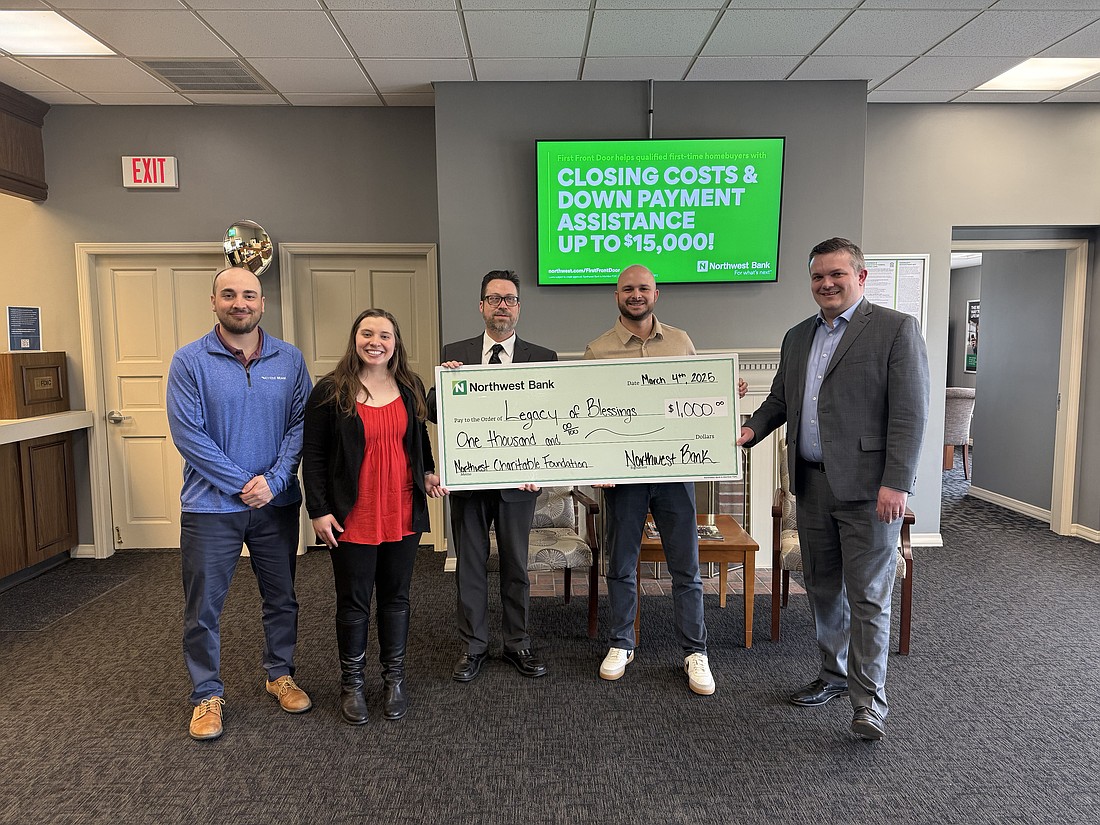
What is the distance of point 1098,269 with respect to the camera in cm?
489

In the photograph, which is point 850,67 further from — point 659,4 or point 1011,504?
point 1011,504

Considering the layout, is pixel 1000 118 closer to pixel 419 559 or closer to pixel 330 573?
pixel 419 559

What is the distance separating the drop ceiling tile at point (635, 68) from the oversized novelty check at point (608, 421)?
208cm

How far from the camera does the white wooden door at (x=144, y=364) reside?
4.66 meters

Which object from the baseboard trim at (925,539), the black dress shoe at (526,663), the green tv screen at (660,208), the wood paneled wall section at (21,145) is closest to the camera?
the black dress shoe at (526,663)

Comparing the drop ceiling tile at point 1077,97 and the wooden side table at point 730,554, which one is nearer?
the wooden side table at point 730,554

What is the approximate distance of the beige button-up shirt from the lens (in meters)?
2.81

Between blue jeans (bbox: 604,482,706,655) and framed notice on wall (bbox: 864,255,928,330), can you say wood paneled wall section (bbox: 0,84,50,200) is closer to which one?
blue jeans (bbox: 604,482,706,655)

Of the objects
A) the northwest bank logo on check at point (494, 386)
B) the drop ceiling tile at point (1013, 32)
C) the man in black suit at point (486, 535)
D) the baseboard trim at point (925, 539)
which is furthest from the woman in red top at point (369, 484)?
the baseboard trim at point (925, 539)

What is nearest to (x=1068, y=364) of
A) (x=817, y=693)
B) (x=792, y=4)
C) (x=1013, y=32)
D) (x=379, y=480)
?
(x=1013, y=32)

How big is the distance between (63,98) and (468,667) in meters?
4.33

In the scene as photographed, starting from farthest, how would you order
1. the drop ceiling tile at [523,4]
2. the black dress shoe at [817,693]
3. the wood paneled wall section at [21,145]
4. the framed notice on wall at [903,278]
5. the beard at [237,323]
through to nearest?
the framed notice on wall at [903,278] < the wood paneled wall section at [21,145] < the drop ceiling tile at [523,4] < the black dress shoe at [817,693] < the beard at [237,323]

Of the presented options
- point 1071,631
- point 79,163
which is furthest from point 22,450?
point 1071,631

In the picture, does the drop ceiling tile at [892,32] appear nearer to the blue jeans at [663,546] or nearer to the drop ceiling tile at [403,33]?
the drop ceiling tile at [403,33]
